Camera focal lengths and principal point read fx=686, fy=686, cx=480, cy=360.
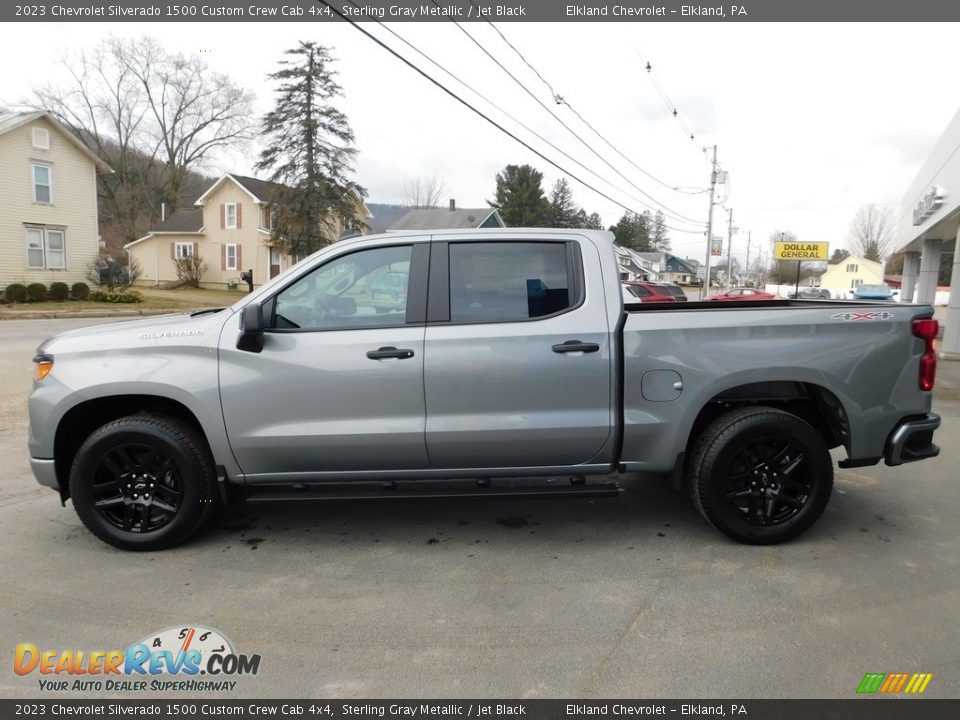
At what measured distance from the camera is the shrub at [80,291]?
31186 mm

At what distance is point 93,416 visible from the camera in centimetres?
441

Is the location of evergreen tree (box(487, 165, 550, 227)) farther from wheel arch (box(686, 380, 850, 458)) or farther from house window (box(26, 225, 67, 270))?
wheel arch (box(686, 380, 850, 458))

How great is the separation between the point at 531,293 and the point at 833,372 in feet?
6.28

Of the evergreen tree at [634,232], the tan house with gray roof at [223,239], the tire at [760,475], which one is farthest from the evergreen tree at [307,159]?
the evergreen tree at [634,232]

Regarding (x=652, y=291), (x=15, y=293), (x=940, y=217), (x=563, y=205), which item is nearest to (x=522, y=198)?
(x=563, y=205)

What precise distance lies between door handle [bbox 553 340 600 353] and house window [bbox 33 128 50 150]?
34573 millimetres

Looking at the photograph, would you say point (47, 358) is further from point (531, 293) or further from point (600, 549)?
point (600, 549)

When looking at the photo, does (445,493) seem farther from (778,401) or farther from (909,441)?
(909,441)

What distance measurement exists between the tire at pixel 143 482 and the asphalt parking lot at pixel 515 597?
0.17 meters

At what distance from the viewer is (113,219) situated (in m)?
60.9

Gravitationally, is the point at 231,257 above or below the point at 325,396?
above

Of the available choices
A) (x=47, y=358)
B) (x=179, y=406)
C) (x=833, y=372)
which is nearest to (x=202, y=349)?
(x=179, y=406)

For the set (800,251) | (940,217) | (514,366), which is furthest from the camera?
(800,251)

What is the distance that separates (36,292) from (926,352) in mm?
33484
